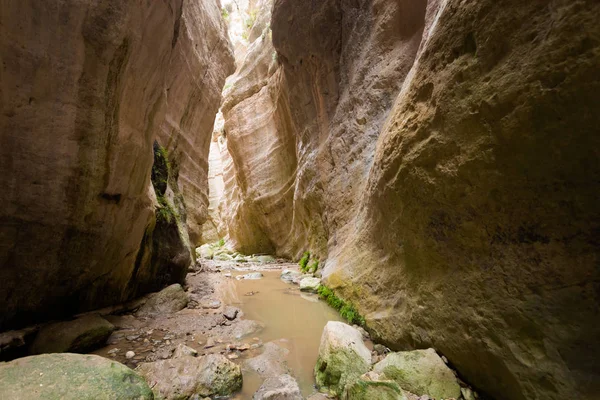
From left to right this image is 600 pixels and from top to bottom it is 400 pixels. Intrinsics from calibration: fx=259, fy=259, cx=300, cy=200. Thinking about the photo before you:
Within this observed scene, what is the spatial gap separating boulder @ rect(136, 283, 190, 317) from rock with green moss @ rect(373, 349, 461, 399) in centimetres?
366

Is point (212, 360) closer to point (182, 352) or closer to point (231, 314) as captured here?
point (182, 352)

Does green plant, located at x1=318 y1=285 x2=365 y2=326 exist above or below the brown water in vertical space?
above

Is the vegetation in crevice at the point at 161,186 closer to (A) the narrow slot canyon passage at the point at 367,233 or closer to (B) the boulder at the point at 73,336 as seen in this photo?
(A) the narrow slot canyon passage at the point at 367,233

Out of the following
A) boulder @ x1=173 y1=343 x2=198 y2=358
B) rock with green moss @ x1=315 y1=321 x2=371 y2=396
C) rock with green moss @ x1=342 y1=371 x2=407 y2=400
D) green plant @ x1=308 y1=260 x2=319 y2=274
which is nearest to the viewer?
rock with green moss @ x1=342 y1=371 x2=407 y2=400

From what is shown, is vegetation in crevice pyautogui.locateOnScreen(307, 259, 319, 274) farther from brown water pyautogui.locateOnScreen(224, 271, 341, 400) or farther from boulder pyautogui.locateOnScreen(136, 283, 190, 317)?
boulder pyautogui.locateOnScreen(136, 283, 190, 317)

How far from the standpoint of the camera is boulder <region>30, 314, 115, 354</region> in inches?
106

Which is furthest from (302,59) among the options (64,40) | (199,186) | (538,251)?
(538,251)

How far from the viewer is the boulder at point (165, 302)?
14.3ft

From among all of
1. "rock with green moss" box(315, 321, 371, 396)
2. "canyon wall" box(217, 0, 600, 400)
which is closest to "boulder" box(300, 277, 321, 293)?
"canyon wall" box(217, 0, 600, 400)

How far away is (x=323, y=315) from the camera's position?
444cm

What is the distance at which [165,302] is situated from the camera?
4668 millimetres

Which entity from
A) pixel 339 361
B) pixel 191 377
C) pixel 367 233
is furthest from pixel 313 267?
pixel 191 377

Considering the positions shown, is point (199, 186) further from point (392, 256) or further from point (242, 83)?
point (242, 83)

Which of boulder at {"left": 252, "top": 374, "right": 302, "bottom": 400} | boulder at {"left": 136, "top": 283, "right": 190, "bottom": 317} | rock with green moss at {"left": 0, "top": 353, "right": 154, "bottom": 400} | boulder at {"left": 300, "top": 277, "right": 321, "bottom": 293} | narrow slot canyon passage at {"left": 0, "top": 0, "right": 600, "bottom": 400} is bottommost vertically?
boulder at {"left": 136, "top": 283, "right": 190, "bottom": 317}
